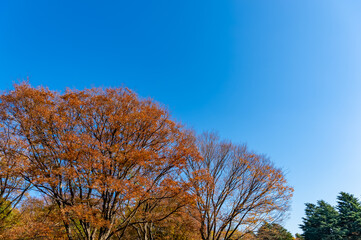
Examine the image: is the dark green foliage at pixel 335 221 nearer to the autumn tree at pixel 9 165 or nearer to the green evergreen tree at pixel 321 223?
the green evergreen tree at pixel 321 223

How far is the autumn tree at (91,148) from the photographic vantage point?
9.35m

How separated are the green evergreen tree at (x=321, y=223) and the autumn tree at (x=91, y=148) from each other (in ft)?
86.8

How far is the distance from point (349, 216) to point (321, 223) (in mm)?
3422

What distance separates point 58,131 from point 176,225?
14.3 metres

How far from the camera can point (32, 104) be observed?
9906 mm

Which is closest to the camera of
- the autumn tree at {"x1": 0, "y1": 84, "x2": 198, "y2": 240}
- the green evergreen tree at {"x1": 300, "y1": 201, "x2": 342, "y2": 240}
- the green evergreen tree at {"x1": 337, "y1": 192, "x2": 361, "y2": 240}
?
the autumn tree at {"x1": 0, "y1": 84, "x2": 198, "y2": 240}

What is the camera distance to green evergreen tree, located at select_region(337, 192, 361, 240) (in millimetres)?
24906

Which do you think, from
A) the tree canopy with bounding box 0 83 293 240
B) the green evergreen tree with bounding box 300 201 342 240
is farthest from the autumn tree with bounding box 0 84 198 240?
the green evergreen tree with bounding box 300 201 342 240

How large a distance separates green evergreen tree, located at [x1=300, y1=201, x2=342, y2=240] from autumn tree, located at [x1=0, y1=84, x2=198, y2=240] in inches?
1041

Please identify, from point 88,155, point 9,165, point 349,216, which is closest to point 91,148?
point 88,155

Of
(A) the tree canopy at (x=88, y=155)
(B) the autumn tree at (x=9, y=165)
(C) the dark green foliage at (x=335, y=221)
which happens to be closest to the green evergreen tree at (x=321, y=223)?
(C) the dark green foliage at (x=335, y=221)

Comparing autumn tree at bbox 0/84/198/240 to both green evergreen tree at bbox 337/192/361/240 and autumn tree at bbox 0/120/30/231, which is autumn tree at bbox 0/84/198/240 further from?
green evergreen tree at bbox 337/192/361/240

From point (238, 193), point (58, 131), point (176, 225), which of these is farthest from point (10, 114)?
point (176, 225)

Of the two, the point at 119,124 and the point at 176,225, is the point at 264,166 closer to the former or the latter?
the point at 176,225
